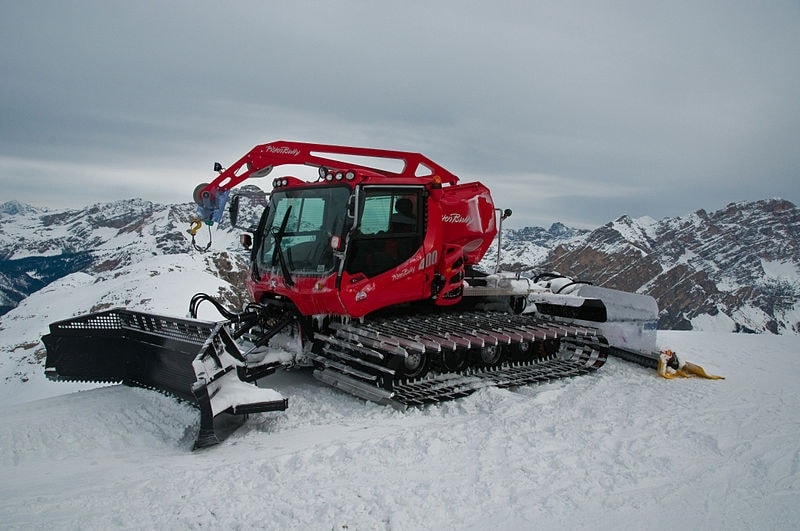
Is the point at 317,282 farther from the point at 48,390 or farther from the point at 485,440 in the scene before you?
the point at 48,390

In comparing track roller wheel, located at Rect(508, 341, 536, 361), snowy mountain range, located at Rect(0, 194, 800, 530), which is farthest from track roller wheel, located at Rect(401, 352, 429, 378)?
track roller wheel, located at Rect(508, 341, 536, 361)

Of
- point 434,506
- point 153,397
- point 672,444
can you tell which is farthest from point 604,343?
point 153,397

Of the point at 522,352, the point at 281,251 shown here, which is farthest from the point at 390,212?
the point at 522,352

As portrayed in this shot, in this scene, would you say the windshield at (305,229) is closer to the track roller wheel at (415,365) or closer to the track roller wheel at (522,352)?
the track roller wheel at (415,365)

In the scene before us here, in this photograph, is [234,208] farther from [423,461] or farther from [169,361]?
[423,461]

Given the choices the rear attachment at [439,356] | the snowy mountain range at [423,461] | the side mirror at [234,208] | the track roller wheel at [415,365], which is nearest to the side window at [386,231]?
the rear attachment at [439,356]

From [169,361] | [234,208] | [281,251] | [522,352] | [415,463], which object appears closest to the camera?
[415,463]

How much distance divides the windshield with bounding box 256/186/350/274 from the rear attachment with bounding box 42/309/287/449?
134 centimetres

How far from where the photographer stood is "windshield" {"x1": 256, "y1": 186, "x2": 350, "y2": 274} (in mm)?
6500

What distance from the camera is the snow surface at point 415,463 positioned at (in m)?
3.58

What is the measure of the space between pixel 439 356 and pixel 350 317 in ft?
4.16

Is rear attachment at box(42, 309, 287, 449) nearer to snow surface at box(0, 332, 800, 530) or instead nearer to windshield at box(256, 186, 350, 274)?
snow surface at box(0, 332, 800, 530)

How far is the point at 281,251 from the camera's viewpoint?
22.5 ft

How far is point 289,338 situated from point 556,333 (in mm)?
3596
